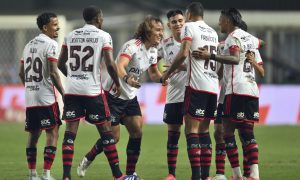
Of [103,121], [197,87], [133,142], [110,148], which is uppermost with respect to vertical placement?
[197,87]

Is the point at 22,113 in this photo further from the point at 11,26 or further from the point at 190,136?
the point at 190,136

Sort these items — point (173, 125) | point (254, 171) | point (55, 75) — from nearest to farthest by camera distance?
point (254, 171) → point (55, 75) → point (173, 125)

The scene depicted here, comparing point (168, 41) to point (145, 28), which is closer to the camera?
point (145, 28)

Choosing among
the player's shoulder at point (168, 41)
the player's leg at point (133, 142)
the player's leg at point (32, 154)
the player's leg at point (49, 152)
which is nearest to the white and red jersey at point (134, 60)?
the player's leg at point (133, 142)

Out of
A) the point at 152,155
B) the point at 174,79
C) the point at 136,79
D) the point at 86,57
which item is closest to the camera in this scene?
the point at 86,57


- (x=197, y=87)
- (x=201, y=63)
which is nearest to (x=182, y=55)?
(x=201, y=63)

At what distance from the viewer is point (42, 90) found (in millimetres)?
14094

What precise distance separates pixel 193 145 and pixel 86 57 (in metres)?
1.93

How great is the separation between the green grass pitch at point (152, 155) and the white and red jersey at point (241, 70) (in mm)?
1713

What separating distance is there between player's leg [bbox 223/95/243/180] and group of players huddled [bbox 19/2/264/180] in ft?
0.05

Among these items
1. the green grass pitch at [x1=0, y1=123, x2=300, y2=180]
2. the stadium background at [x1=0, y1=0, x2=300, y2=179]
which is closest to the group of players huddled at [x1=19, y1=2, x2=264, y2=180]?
the green grass pitch at [x1=0, y1=123, x2=300, y2=180]

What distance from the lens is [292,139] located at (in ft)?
75.4

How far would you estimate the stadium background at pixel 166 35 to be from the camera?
28.2 m

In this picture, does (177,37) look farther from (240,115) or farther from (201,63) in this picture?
(240,115)
